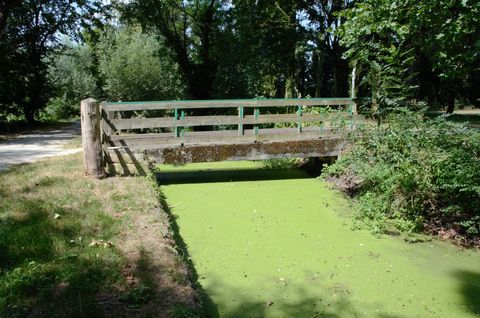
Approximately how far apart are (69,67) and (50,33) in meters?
11.9

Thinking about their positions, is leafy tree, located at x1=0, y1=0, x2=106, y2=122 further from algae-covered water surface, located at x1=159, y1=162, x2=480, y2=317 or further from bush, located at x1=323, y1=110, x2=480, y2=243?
bush, located at x1=323, y1=110, x2=480, y2=243

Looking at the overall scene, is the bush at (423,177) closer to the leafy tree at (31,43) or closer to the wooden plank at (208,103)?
the wooden plank at (208,103)

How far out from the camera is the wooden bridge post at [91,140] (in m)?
6.50

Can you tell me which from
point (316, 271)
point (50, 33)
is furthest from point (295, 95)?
point (316, 271)

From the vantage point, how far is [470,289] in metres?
4.43

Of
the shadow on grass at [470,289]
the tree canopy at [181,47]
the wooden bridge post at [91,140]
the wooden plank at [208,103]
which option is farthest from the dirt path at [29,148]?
the shadow on grass at [470,289]

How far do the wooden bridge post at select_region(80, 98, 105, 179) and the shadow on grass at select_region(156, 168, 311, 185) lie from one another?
7.70ft

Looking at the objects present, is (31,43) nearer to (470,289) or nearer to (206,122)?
(206,122)

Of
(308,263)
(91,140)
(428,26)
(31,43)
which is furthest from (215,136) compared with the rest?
(31,43)

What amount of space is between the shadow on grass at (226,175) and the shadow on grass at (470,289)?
16.6ft

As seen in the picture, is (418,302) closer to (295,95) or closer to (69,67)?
(295,95)

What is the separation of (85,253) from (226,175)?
5876 millimetres

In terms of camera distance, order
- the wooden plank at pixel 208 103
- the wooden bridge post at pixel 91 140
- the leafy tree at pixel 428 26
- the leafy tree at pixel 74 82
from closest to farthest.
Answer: the wooden bridge post at pixel 91 140, the leafy tree at pixel 428 26, the wooden plank at pixel 208 103, the leafy tree at pixel 74 82

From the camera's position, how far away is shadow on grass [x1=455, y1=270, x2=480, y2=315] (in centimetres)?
408
